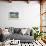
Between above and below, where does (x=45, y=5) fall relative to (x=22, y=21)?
above

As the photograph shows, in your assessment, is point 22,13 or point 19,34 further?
point 22,13

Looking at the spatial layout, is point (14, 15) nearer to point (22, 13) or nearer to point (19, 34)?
point (22, 13)

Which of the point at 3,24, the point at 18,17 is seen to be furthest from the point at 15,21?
the point at 3,24

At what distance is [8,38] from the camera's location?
4.24 metres

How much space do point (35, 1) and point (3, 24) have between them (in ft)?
5.42

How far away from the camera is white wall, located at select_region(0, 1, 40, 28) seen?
15.6 ft

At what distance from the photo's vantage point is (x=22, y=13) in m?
4.80

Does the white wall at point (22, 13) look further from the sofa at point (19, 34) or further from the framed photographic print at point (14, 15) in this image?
the sofa at point (19, 34)

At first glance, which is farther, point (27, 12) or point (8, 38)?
point (27, 12)

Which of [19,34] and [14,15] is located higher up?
[14,15]

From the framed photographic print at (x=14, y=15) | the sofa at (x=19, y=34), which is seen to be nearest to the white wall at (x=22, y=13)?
the framed photographic print at (x=14, y=15)

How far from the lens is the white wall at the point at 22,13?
4.76 metres

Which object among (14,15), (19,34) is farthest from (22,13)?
(19,34)

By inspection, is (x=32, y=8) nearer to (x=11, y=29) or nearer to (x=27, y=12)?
(x=27, y=12)
